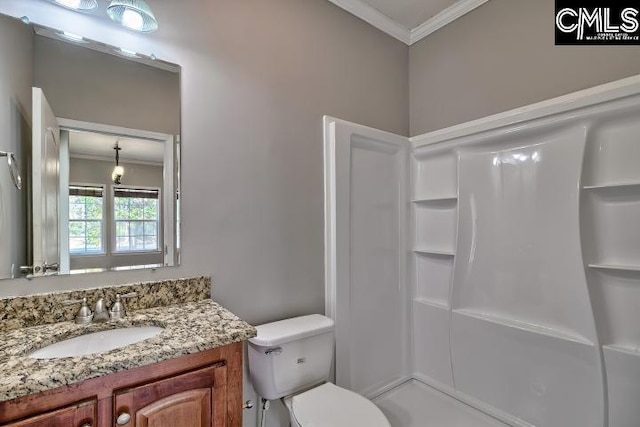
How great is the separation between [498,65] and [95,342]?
245 centimetres

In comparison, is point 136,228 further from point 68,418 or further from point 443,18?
point 443,18

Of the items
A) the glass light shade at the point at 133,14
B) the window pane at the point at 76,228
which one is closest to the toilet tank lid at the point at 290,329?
the window pane at the point at 76,228

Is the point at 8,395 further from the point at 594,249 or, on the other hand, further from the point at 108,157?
the point at 594,249

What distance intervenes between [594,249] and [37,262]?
241 centimetres

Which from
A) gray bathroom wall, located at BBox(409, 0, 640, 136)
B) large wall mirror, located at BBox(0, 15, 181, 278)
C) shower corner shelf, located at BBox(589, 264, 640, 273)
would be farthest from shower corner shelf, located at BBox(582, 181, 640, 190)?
large wall mirror, located at BBox(0, 15, 181, 278)

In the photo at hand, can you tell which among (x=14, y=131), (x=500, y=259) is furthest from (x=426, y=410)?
(x=14, y=131)

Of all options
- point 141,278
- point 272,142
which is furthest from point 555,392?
point 141,278

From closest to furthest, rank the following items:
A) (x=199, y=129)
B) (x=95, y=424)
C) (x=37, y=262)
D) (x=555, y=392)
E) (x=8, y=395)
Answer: (x=8, y=395)
(x=95, y=424)
(x=37, y=262)
(x=199, y=129)
(x=555, y=392)

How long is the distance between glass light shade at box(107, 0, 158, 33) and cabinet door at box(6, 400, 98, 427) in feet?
4.37

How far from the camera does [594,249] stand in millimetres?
1569

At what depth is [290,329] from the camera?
155cm

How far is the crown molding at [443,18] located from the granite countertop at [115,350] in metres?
2.29

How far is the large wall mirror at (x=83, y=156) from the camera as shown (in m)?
1.13

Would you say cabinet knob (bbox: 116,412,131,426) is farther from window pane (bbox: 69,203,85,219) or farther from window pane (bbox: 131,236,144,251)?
window pane (bbox: 69,203,85,219)
